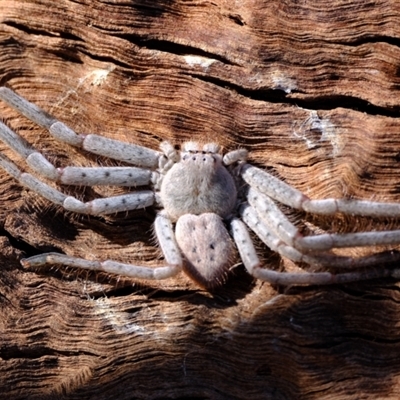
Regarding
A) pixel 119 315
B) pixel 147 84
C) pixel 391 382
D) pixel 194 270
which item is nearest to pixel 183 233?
pixel 194 270

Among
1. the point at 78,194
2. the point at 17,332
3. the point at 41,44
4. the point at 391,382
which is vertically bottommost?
the point at 391,382

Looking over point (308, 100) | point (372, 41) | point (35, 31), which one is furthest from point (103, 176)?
point (372, 41)

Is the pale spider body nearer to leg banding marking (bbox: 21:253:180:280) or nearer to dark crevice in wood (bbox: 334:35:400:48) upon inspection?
leg banding marking (bbox: 21:253:180:280)

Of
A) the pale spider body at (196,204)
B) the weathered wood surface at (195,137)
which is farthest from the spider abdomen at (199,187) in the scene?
the weathered wood surface at (195,137)

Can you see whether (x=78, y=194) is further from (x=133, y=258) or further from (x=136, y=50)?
(x=136, y=50)

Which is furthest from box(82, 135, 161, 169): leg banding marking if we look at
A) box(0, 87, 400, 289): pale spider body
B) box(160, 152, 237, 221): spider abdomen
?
box(160, 152, 237, 221): spider abdomen

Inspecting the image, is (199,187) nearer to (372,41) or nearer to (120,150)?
(120,150)

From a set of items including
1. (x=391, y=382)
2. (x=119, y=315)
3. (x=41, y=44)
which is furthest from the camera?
(x=41, y=44)
